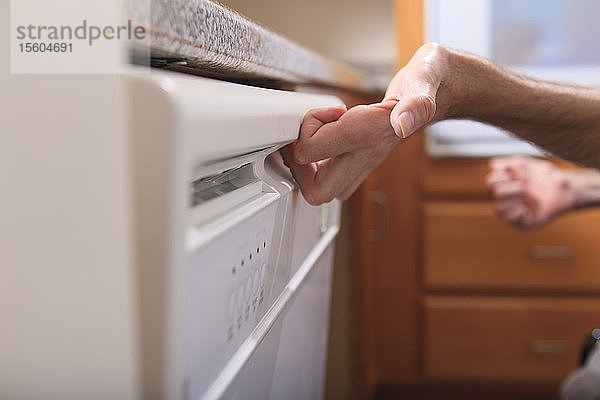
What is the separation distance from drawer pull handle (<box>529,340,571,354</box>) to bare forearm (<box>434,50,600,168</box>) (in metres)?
0.73

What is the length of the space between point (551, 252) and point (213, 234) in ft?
4.48

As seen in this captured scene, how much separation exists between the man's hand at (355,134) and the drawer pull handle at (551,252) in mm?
1075

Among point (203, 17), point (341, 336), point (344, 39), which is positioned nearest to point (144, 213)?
point (203, 17)

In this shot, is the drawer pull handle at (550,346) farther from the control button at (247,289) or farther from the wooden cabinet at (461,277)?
the control button at (247,289)

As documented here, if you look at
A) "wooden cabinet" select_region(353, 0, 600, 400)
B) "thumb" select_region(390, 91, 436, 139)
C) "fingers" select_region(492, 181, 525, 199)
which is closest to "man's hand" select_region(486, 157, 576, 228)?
"fingers" select_region(492, 181, 525, 199)

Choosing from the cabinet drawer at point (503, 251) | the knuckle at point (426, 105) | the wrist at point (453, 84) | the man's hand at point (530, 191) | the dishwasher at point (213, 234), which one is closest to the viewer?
the dishwasher at point (213, 234)

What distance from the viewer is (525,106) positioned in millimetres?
786

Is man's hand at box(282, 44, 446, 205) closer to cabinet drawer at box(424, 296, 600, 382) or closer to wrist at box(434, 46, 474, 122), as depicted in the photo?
wrist at box(434, 46, 474, 122)

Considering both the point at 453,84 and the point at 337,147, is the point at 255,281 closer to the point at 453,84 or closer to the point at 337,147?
the point at 337,147

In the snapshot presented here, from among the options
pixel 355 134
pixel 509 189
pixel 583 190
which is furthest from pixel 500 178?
pixel 355 134

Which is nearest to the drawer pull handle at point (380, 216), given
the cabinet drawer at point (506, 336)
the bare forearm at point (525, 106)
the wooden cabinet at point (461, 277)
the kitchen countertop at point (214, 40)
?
the wooden cabinet at point (461, 277)

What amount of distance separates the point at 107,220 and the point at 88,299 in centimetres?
3

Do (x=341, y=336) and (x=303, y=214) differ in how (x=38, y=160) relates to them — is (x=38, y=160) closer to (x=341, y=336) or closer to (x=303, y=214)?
(x=303, y=214)

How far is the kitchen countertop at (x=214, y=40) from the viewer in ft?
1.10
